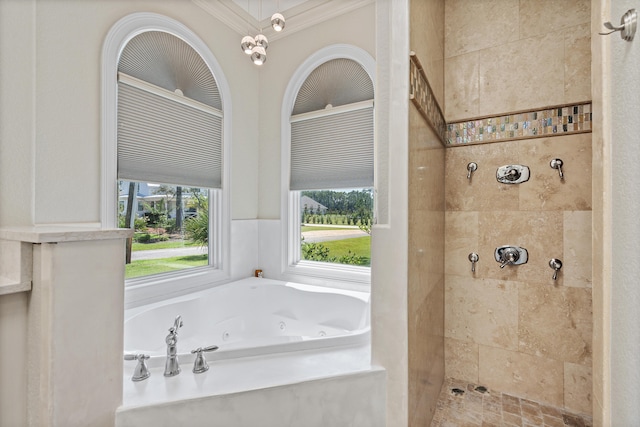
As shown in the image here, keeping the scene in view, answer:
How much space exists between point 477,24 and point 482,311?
6.45 ft

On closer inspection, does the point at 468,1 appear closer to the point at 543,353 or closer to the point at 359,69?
the point at 359,69

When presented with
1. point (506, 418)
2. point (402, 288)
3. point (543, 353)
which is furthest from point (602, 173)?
point (506, 418)

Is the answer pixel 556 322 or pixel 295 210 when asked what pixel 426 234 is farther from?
pixel 295 210

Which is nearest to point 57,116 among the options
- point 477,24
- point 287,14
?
point 287,14

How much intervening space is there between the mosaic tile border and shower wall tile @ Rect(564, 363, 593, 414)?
140 centimetres

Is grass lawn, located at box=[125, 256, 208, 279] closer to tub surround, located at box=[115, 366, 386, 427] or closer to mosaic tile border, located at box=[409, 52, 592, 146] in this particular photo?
tub surround, located at box=[115, 366, 386, 427]

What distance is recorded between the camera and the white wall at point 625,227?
0.79m

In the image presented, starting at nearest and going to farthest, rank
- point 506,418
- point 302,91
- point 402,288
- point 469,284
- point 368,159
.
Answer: point 402,288 < point 506,418 < point 469,284 < point 368,159 < point 302,91

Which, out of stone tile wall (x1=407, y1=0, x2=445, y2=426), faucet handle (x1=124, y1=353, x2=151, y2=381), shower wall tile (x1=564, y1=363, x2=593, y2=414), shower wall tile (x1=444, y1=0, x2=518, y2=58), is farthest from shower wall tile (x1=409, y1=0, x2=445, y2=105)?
shower wall tile (x1=564, y1=363, x2=593, y2=414)

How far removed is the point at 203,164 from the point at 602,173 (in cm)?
258

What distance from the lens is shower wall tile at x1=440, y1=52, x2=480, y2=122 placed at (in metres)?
2.00

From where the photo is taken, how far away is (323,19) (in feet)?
8.63

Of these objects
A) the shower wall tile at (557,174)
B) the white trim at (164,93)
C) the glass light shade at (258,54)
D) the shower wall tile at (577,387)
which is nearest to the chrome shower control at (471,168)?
the shower wall tile at (557,174)

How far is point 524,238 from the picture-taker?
1853 millimetres
